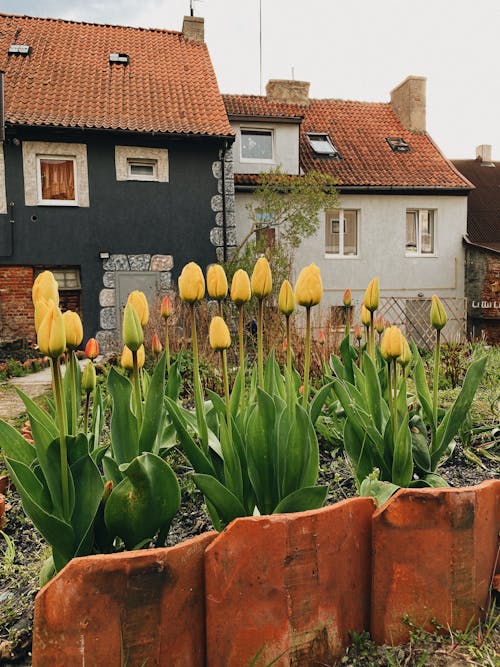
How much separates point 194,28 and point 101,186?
580cm

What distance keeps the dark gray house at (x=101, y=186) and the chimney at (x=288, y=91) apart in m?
3.82

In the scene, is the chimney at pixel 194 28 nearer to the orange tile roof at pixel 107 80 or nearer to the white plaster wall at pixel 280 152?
the orange tile roof at pixel 107 80

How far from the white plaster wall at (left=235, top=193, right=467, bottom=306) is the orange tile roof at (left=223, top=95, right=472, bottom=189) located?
474 millimetres

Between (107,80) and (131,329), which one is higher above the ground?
(107,80)

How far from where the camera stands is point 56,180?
10.8 meters

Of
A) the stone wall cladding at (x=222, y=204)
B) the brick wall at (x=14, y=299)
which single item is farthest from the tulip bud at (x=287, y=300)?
the brick wall at (x=14, y=299)

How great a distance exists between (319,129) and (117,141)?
258 inches

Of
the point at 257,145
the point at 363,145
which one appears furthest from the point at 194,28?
the point at 363,145

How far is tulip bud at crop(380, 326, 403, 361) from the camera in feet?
4.91

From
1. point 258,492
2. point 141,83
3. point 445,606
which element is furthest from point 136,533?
point 141,83

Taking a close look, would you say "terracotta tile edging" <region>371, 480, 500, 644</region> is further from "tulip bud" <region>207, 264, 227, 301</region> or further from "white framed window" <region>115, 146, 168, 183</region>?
"white framed window" <region>115, 146, 168, 183</region>

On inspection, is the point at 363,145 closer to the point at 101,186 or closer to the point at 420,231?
the point at 420,231

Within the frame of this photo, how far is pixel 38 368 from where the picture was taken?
791cm

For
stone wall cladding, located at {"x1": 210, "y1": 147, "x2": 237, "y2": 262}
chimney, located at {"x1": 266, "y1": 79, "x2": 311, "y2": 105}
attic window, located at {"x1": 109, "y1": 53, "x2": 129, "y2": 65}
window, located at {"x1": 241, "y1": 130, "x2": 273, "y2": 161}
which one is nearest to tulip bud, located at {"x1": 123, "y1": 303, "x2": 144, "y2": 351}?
stone wall cladding, located at {"x1": 210, "y1": 147, "x2": 237, "y2": 262}
